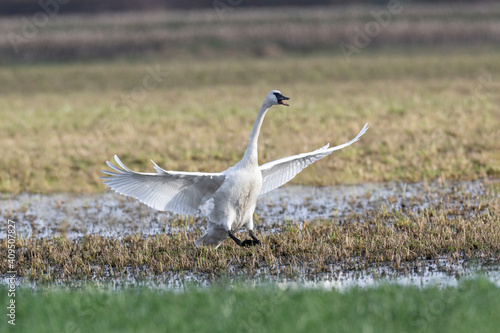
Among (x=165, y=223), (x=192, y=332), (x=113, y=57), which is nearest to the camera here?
(x=192, y=332)

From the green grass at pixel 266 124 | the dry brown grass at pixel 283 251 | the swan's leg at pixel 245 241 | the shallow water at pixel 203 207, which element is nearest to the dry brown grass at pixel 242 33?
the green grass at pixel 266 124

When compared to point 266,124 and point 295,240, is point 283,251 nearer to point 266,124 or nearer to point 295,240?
point 295,240

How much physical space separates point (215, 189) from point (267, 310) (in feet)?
12.0

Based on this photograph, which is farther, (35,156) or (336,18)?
(336,18)

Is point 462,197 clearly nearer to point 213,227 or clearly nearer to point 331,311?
point 213,227

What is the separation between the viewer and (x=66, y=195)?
1748 cm

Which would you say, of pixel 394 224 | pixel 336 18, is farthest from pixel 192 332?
pixel 336 18

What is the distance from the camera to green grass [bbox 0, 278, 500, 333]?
748 cm

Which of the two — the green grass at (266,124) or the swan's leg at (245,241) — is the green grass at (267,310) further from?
the green grass at (266,124)

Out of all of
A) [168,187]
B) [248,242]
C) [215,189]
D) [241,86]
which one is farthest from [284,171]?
[241,86]

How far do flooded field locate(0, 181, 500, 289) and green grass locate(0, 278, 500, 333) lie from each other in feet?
3.61

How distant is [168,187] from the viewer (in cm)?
1121

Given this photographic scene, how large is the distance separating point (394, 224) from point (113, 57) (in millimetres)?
47238

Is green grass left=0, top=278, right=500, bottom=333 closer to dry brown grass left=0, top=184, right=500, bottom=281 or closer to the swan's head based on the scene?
dry brown grass left=0, top=184, right=500, bottom=281
